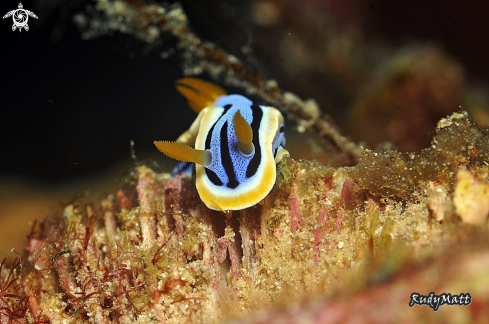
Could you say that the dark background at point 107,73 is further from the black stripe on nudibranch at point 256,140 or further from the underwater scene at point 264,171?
the black stripe on nudibranch at point 256,140

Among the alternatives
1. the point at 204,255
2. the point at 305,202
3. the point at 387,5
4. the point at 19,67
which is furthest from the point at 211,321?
the point at 19,67

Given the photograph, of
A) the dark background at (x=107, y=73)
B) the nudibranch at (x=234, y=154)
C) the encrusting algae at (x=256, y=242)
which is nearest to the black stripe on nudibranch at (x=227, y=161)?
the nudibranch at (x=234, y=154)

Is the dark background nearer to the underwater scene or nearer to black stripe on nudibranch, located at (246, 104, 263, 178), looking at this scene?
the underwater scene

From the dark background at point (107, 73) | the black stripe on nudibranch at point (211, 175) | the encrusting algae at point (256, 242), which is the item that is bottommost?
the encrusting algae at point (256, 242)

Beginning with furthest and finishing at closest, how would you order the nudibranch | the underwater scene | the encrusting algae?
the nudibranch < the encrusting algae < the underwater scene

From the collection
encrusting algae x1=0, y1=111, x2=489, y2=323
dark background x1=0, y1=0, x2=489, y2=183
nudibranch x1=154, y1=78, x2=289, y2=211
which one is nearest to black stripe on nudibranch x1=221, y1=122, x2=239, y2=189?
Answer: nudibranch x1=154, y1=78, x2=289, y2=211

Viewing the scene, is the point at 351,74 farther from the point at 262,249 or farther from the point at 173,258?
the point at 173,258

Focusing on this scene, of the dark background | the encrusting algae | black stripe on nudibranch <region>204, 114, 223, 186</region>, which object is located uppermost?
the dark background

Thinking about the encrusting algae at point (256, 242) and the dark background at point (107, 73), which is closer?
the encrusting algae at point (256, 242)
